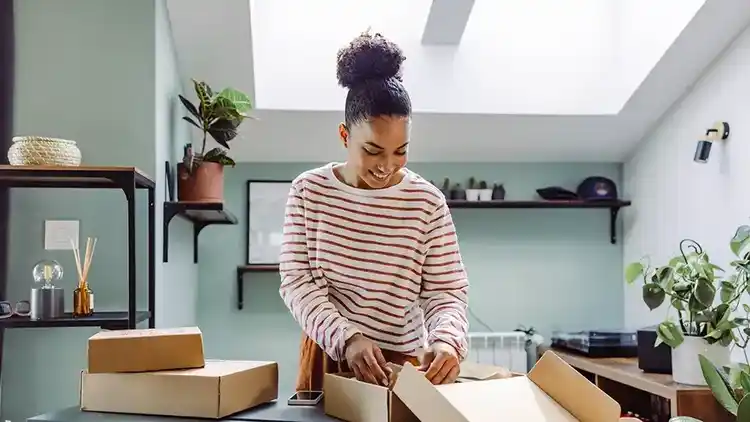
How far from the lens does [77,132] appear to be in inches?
87.0

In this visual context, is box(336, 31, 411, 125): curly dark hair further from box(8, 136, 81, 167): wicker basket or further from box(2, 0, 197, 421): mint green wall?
box(2, 0, 197, 421): mint green wall

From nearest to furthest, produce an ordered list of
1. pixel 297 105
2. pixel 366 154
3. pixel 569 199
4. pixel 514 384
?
pixel 514 384, pixel 366 154, pixel 297 105, pixel 569 199

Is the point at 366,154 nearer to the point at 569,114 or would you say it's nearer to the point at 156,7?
the point at 156,7

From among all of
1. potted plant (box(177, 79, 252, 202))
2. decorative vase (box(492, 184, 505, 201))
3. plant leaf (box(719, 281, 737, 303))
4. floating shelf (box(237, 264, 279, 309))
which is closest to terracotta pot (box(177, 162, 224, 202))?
potted plant (box(177, 79, 252, 202))

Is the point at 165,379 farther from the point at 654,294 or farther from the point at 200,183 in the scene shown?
the point at 654,294

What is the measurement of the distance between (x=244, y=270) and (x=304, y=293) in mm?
2062

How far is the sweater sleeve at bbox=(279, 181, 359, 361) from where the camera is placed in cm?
114

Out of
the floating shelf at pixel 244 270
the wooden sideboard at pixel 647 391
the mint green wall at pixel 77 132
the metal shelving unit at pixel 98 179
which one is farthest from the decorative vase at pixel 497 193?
the metal shelving unit at pixel 98 179

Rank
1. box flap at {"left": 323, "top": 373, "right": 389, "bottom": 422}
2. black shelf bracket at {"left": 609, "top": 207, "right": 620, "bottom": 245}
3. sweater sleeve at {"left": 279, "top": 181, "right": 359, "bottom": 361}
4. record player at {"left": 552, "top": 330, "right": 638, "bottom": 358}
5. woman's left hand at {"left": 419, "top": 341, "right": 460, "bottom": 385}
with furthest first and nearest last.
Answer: black shelf bracket at {"left": 609, "top": 207, "right": 620, "bottom": 245}, record player at {"left": 552, "top": 330, "right": 638, "bottom": 358}, sweater sleeve at {"left": 279, "top": 181, "right": 359, "bottom": 361}, woman's left hand at {"left": 419, "top": 341, "right": 460, "bottom": 385}, box flap at {"left": 323, "top": 373, "right": 389, "bottom": 422}

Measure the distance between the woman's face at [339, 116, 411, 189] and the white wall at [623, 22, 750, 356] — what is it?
189 cm

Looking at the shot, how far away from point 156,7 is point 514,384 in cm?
185

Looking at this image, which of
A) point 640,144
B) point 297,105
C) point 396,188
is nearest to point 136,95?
point 297,105

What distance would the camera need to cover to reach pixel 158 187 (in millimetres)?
2287

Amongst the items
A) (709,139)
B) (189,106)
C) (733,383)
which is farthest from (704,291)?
(189,106)
